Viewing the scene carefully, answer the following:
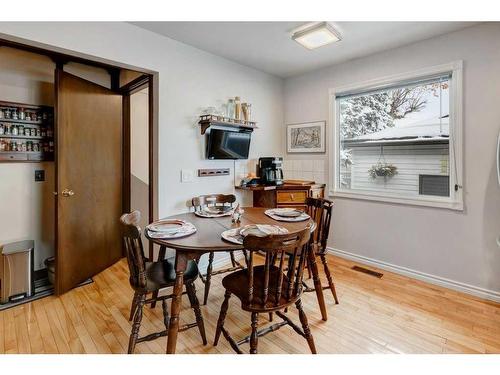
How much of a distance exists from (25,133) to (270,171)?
2.59 meters

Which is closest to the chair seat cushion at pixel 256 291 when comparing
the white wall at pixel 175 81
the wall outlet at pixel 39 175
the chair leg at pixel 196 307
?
the chair leg at pixel 196 307

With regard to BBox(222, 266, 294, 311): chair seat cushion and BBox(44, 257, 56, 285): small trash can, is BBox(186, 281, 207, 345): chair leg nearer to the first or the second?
BBox(222, 266, 294, 311): chair seat cushion

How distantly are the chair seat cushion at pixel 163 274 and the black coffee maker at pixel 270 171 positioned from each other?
1.60 meters

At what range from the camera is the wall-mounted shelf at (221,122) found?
2811 mm

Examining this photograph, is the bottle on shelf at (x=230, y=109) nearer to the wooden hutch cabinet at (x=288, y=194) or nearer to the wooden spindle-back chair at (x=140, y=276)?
the wooden hutch cabinet at (x=288, y=194)

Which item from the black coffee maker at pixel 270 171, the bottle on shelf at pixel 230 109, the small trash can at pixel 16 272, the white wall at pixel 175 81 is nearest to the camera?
the white wall at pixel 175 81

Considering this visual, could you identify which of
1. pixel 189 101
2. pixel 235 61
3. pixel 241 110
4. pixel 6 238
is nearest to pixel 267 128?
pixel 241 110

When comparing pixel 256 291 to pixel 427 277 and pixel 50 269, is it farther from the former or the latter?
pixel 50 269

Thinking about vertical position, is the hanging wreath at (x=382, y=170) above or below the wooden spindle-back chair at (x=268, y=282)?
above

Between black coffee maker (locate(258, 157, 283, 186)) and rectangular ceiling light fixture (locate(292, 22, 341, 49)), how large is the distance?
1.31 meters

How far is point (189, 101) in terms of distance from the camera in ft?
9.25

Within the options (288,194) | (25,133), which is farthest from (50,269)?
(288,194)

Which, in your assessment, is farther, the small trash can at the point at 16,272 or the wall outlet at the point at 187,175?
the wall outlet at the point at 187,175
